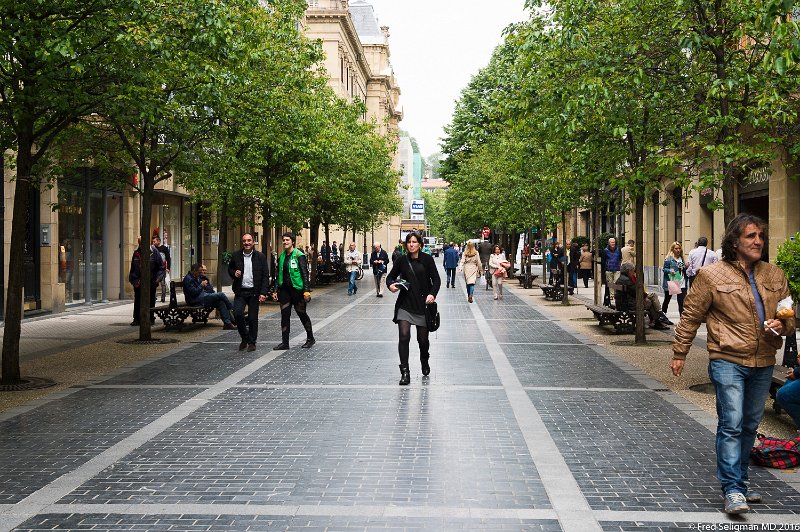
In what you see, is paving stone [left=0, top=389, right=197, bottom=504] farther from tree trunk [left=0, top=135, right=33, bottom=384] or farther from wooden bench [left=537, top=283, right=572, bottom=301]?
wooden bench [left=537, top=283, right=572, bottom=301]

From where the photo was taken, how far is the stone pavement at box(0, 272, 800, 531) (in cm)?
553

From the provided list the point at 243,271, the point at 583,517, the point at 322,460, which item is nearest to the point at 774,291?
the point at 583,517

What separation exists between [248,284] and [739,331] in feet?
31.8

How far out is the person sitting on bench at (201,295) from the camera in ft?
57.8

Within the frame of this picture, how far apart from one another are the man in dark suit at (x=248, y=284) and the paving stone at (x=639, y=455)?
5815 mm

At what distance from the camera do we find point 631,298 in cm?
1730

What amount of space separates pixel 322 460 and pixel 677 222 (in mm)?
26734

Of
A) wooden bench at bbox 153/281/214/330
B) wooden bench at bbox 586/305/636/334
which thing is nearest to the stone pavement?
wooden bench at bbox 586/305/636/334

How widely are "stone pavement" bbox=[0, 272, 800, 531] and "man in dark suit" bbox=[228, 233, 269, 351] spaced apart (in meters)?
1.69

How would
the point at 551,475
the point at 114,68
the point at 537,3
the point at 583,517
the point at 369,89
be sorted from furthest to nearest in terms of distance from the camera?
the point at 369,89 < the point at 537,3 < the point at 114,68 < the point at 551,475 < the point at 583,517

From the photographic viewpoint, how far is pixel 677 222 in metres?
31.4

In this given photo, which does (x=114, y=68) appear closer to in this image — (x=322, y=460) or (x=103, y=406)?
(x=103, y=406)

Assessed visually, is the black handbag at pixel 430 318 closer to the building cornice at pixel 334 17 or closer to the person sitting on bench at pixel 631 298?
the person sitting on bench at pixel 631 298

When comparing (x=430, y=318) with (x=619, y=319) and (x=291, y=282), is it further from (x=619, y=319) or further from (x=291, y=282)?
(x=619, y=319)
